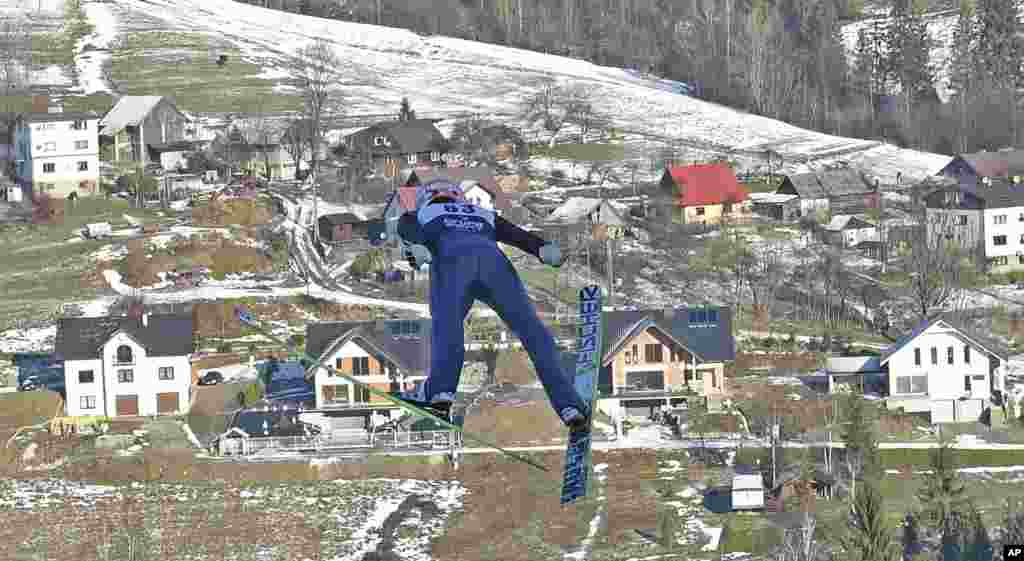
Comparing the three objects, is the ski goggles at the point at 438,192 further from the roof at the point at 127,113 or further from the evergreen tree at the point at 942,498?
the roof at the point at 127,113

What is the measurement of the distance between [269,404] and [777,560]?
1185 cm

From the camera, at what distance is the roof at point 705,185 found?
54938mm

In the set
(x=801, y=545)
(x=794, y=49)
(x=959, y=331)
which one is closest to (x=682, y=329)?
(x=959, y=331)

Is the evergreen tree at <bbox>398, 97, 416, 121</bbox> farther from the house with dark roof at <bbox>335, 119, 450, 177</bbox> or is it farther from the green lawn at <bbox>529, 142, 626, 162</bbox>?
the green lawn at <bbox>529, 142, 626, 162</bbox>

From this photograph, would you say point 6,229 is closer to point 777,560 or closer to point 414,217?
point 777,560

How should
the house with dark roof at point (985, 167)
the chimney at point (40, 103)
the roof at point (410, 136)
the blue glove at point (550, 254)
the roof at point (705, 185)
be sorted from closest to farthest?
the blue glove at point (550, 254) → the roof at point (705, 185) → the house with dark roof at point (985, 167) → the roof at point (410, 136) → the chimney at point (40, 103)

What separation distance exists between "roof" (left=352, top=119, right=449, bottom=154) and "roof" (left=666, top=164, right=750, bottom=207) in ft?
28.0

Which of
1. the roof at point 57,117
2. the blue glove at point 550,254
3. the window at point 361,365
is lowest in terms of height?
the window at point 361,365

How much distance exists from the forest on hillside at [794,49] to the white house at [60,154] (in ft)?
82.4

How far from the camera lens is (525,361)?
124 ft

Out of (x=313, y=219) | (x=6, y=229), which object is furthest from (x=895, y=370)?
(x=6, y=229)

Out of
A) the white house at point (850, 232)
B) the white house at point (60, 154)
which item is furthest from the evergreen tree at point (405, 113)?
the white house at point (850, 232)

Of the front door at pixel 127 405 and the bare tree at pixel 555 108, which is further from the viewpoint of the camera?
the bare tree at pixel 555 108

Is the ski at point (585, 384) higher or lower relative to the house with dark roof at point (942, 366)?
higher
